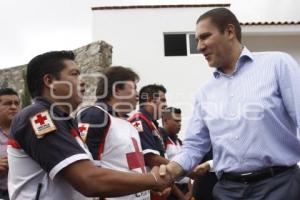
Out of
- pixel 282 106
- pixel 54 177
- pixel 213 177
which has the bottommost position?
pixel 213 177

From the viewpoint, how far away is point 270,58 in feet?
8.89

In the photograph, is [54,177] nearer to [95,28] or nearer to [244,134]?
[244,134]

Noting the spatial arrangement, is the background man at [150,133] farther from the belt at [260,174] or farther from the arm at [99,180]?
the arm at [99,180]

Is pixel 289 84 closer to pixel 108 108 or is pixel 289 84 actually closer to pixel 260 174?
pixel 260 174

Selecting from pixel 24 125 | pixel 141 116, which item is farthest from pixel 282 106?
pixel 141 116

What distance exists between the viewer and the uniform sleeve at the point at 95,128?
3295 mm

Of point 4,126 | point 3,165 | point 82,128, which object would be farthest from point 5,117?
point 82,128

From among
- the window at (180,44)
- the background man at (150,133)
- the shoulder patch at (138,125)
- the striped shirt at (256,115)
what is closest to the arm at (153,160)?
the background man at (150,133)

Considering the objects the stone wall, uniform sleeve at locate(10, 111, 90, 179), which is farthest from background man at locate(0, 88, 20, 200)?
the stone wall

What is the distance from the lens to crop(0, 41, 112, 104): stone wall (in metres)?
9.05

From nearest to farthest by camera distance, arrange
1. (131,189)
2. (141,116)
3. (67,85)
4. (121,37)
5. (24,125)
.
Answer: (24,125), (131,189), (67,85), (141,116), (121,37)

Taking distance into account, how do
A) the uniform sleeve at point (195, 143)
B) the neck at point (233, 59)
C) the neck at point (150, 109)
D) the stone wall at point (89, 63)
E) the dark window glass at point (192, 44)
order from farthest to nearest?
the dark window glass at point (192, 44), the stone wall at point (89, 63), the neck at point (150, 109), the uniform sleeve at point (195, 143), the neck at point (233, 59)

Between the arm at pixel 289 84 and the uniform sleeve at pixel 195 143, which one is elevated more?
the arm at pixel 289 84

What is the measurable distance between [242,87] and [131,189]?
0.95 m
